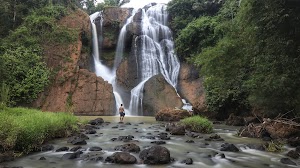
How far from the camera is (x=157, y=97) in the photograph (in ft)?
95.2

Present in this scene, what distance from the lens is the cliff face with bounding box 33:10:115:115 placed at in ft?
87.1

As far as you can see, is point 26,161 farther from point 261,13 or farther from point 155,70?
point 155,70

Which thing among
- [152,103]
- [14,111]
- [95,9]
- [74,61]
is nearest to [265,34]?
[14,111]

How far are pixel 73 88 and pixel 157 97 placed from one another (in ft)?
26.9

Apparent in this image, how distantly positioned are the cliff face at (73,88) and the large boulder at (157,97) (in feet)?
11.3

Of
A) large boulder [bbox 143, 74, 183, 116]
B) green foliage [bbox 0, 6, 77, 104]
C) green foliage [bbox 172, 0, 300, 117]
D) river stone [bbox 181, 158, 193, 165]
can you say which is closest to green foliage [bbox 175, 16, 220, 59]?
large boulder [bbox 143, 74, 183, 116]

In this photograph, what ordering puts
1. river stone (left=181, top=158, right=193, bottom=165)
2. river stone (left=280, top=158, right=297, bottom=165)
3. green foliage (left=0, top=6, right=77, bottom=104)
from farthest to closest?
green foliage (left=0, top=6, right=77, bottom=104)
river stone (left=280, top=158, right=297, bottom=165)
river stone (left=181, top=158, right=193, bottom=165)

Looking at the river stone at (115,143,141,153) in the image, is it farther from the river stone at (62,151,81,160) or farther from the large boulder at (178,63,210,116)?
the large boulder at (178,63,210,116)

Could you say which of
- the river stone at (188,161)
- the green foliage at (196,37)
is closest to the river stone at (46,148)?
the river stone at (188,161)

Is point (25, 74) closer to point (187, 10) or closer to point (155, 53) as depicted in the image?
point (155, 53)

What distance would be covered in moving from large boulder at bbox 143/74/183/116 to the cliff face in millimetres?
3448

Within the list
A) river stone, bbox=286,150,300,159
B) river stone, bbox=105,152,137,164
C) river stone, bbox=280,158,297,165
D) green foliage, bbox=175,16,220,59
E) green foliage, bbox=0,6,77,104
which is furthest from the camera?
green foliage, bbox=175,16,220,59

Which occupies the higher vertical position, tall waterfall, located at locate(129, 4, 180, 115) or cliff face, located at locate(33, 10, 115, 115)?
tall waterfall, located at locate(129, 4, 180, 115)

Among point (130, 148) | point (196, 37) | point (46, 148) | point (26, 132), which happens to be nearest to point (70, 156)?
point (46, 148)
